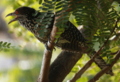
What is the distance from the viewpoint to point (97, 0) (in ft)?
3.30

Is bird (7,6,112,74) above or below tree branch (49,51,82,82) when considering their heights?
above

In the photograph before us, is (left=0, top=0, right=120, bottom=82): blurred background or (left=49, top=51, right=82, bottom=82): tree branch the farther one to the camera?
(left=0, top=0, right=120, bottom=82): blurred background

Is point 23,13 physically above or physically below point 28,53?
above

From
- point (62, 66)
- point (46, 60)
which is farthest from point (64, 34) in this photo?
point (46, 60)

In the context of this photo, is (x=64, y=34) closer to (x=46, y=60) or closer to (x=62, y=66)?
(x=62, y=66)

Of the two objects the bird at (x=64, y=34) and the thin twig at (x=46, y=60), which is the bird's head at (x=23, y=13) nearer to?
the bird at (x=64, y=34)

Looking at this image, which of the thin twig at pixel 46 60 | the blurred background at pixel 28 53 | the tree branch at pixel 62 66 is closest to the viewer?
the thin twig at pixel 46 60

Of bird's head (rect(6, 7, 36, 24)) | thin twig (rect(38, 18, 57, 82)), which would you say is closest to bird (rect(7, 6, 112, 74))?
bird's head (rect(6, 7, 36, 24))

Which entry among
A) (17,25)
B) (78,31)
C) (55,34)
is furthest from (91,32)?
(17,25)

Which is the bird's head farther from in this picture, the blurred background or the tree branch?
the tree branch

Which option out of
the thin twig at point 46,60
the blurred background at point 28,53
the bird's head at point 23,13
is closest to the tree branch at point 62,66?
the blurred background at point 28,53

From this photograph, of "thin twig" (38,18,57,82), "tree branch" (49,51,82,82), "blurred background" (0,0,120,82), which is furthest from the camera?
"blurred background" (0,0,120,82)

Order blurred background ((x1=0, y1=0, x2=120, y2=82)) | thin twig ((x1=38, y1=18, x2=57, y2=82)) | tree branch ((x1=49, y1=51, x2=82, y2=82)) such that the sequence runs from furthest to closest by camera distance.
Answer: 1. blurred background ((x1=0, y1=0, x2=120, y2=82))
2. tree branch ((x1=49, y1=51, x2=82, y2=82))
3. thin twig ((x1=38, y1=18, x2=57, y2=82))

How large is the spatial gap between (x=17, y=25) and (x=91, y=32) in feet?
3.39
